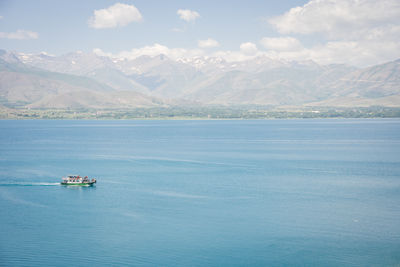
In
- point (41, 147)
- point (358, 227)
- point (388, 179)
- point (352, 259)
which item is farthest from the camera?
point (41, 147)

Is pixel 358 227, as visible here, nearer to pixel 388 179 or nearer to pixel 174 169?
A: pixel 388 179

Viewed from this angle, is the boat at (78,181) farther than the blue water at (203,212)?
Yes

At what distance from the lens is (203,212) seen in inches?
2419

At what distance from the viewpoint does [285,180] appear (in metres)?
83.9

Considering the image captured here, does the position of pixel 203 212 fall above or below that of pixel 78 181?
below

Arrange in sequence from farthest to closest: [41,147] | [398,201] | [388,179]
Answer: [41,147] → [388,179] → [398,201]

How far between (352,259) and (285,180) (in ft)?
131

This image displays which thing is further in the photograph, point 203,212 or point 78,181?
point 78,181

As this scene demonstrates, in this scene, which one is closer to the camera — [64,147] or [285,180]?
[285,180]

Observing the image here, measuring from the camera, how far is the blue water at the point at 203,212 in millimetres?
46125

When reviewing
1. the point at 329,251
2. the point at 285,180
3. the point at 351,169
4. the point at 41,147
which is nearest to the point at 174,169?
the point at 285,180

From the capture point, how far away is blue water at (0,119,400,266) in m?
46.1

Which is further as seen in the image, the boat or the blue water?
the boat

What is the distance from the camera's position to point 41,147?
474ft
